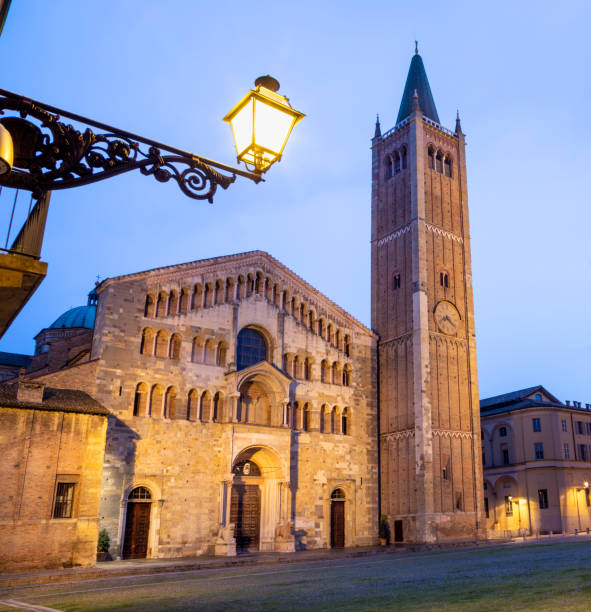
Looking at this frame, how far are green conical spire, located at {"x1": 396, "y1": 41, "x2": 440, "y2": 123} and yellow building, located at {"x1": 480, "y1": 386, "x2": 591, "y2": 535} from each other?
2500 centimetres

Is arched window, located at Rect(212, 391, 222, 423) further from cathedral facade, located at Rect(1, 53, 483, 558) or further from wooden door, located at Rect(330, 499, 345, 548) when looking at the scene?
wooden door, located at Rect(330, 499, 345, 548)

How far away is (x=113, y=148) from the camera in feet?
→ 18.4

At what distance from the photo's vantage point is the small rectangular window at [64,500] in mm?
22906

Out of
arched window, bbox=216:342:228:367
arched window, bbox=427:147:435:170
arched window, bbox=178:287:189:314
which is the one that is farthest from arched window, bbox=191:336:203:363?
arched window, bbox=427:147:435:170

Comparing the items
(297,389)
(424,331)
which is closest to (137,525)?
(297,389)

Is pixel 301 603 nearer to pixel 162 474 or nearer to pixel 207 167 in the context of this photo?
pixel 207 167

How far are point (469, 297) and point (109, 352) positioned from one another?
74.8ft

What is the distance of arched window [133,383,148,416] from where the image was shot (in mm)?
28047

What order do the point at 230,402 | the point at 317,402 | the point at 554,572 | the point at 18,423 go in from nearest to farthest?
1. the point at 554,572
2. the point at 18,423
3. the point at 230,402
4. the point at 317,402

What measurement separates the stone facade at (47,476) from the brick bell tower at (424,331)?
17.5 metres

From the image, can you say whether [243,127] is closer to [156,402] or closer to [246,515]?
[156,402]

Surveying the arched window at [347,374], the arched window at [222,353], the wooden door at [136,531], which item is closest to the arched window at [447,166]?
the arched window at [347,374]

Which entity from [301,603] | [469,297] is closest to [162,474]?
[301,603]

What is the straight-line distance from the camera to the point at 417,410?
34.4 m
